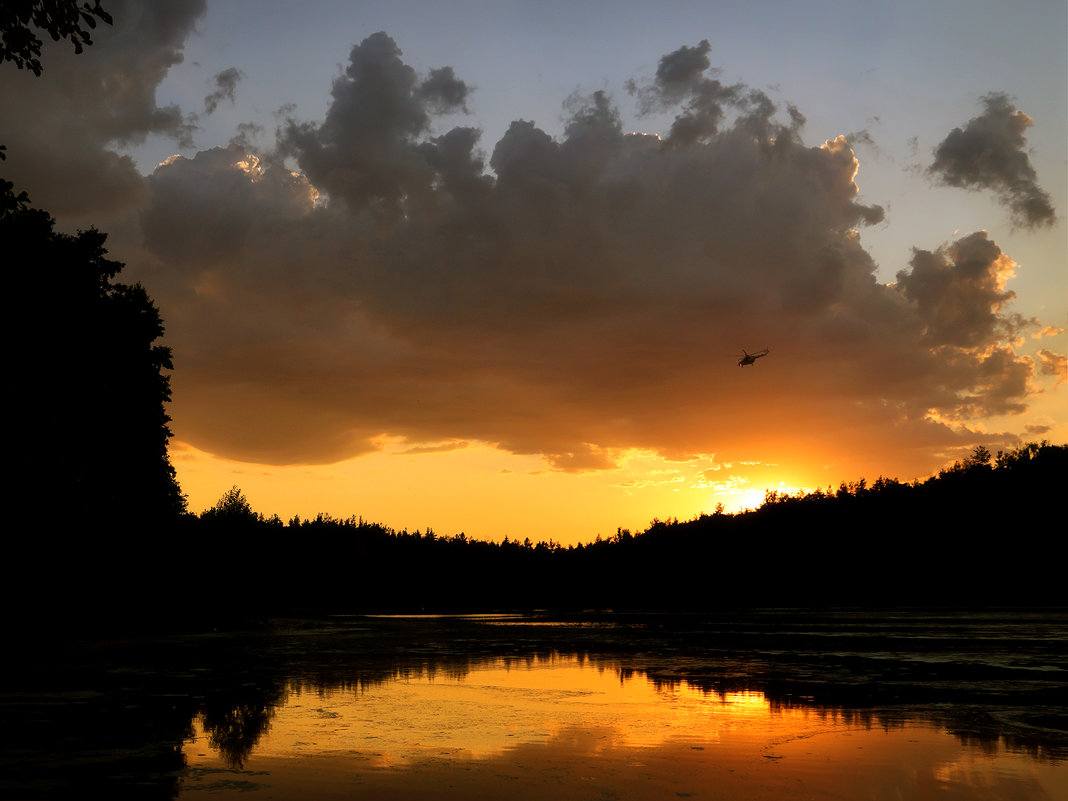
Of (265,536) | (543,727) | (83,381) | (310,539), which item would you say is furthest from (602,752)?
(310,539)

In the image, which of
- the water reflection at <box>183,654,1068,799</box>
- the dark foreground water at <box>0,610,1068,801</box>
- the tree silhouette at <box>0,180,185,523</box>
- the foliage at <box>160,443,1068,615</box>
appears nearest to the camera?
the water reflection at <box>183,654,1068,799</box>

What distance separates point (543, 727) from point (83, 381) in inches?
1353

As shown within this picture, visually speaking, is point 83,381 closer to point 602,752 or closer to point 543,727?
point 543,727

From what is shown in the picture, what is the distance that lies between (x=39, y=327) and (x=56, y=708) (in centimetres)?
2800

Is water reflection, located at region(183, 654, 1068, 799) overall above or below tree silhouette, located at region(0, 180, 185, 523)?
below

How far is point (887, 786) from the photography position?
7879 millimetres

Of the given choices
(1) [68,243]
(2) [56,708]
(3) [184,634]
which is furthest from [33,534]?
(2) [56,708]

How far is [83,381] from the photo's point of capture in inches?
1506

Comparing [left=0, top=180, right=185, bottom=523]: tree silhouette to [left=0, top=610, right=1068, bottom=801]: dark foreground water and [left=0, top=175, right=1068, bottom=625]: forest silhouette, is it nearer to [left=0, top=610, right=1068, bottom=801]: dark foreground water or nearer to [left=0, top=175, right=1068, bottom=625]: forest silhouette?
[left=0, top=175, right=1068, bottom=625]: forest silhouette

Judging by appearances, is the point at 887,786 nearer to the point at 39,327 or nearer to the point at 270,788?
the point at 270,788

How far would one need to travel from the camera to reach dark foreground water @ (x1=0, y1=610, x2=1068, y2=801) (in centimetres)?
793

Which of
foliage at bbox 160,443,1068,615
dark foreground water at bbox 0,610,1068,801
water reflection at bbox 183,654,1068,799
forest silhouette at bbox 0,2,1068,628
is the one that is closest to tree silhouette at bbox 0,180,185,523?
forest silhouette at bbox 0,2,1068,628

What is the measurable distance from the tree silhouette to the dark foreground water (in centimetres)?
1679

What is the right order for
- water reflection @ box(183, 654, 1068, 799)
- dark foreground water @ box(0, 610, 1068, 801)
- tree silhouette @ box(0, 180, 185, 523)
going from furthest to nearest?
tree silhouette @ box(0, 180, 185, 523) → dark foreground water @ box(0, 610, 1068, 801) → water reflection @ box(183, 654, 1068, 799)
